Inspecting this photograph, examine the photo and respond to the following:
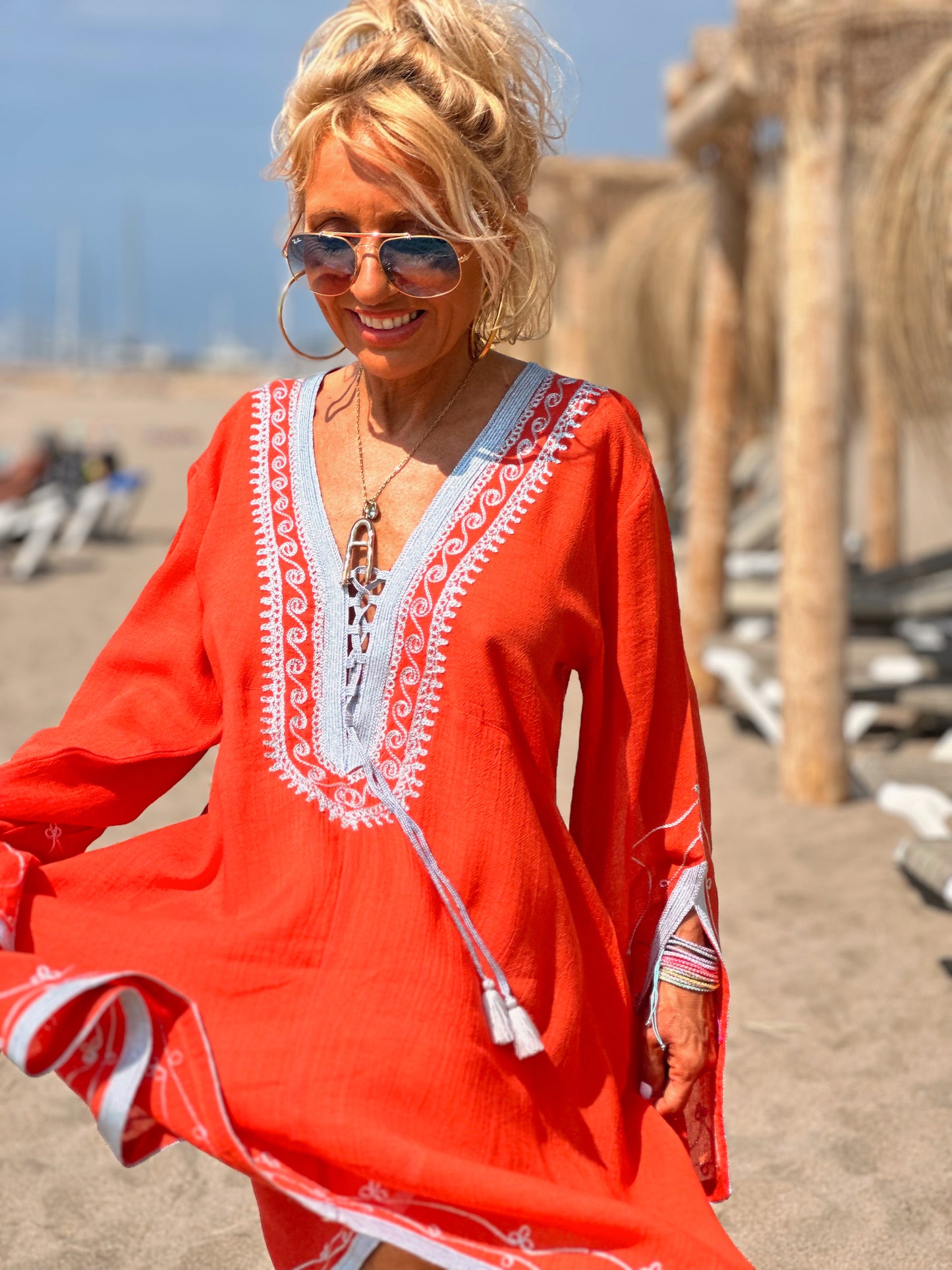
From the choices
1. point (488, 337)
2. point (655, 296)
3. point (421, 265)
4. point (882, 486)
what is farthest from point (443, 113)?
point (655, 296)

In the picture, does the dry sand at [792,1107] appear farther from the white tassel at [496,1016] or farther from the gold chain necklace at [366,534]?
the gold chain necklace at [366,534]

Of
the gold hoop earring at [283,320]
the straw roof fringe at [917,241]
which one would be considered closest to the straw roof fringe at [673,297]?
the straw roof fringe at [917,241]

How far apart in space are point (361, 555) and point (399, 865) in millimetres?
378

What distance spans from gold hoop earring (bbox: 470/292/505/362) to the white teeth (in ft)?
0.43

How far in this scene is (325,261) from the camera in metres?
1.72

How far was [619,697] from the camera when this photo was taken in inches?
69.9

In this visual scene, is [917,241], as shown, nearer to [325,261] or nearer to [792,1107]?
[792,1107]

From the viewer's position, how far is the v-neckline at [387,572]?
1.70m

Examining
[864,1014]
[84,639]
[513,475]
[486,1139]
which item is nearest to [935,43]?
[864,1014]

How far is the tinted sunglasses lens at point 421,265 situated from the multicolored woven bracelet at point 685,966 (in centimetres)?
82

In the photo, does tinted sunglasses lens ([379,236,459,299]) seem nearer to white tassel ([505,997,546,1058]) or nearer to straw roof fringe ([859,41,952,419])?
white tassel ([505,997,546,1058])

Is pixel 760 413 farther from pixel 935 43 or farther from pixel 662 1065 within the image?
pixel 662 1065

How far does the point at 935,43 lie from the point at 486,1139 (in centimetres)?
519

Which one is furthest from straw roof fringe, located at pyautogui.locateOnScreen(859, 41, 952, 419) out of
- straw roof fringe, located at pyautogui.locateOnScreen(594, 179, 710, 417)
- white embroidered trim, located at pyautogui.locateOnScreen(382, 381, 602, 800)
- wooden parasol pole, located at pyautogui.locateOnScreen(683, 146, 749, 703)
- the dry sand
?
straw roof fringe, located at pyautogui.locateOnScreen(594, 179, 710, 417)
